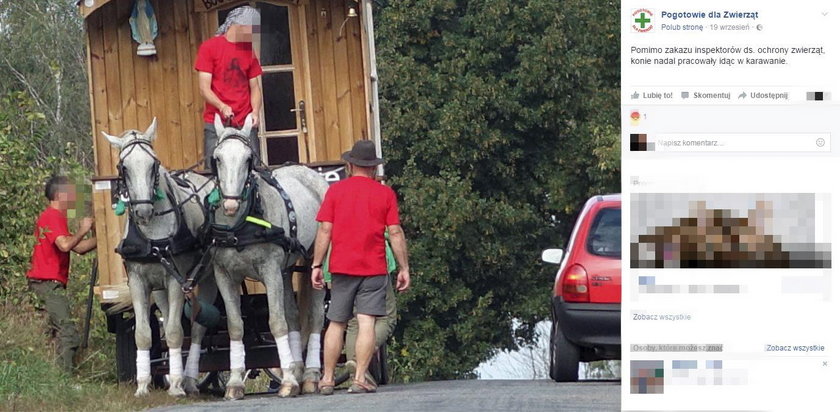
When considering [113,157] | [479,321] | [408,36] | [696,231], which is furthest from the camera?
[408,36]

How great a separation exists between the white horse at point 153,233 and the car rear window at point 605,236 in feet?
9.94

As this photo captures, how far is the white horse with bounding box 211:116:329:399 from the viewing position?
1275cm

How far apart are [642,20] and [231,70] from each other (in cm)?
880

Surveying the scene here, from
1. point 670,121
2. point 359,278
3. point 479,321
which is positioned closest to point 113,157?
point 359,278

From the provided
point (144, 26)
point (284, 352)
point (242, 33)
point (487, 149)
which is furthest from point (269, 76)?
point (487, 149)

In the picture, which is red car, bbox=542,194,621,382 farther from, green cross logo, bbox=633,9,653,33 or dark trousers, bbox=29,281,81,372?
green cross logo, bbox=633,9,653,33

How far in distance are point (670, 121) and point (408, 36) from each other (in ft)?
99.2

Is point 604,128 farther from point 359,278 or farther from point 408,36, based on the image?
point 359,278

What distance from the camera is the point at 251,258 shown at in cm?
1311

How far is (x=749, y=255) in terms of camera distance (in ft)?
18.3

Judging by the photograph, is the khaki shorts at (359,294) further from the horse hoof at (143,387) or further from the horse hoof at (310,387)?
the horse hoof at (143,387)

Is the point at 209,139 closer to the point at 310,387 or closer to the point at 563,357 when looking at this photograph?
the point at 310,387

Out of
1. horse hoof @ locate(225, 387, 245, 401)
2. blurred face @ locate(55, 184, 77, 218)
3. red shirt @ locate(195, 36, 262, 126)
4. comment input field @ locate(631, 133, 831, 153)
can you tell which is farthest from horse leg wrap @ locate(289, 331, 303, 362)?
comment input field @ locate(631, 133, 831, 153)

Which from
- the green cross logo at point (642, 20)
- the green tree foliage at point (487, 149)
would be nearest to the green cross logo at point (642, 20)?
the green cross logo at point (642, 20)
